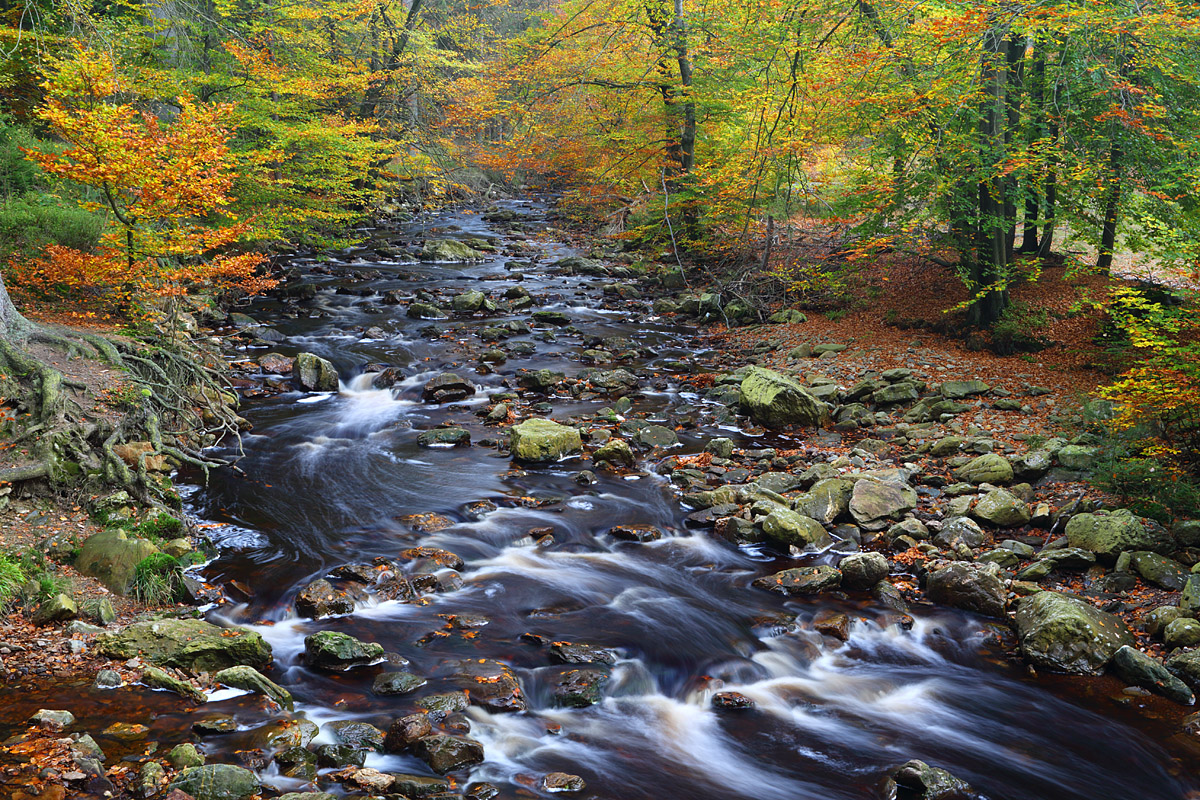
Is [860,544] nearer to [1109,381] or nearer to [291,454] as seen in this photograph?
[1109,381]

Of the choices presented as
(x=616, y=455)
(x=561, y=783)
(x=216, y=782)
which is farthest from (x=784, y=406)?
(x=216, y=782)

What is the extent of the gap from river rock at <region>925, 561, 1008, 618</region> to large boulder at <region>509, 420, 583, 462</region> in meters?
5.07

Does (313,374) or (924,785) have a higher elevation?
(313,374)

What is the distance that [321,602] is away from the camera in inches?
263

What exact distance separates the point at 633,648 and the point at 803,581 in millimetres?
1997

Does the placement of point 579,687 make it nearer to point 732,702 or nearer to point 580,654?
point 580,654

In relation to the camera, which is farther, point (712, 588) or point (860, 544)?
point (860, 544)

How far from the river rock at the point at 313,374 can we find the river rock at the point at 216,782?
929 centimetres

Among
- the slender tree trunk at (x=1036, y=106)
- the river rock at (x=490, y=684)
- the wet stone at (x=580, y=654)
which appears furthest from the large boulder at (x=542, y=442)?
the slender tree trunk at (x=1036, y=106)

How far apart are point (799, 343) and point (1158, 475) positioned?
25.4ft

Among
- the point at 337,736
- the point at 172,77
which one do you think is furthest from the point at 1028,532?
the point at 172,77

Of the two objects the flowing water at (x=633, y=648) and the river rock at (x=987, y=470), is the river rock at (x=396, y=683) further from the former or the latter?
the river rock at (x=987, y=470)

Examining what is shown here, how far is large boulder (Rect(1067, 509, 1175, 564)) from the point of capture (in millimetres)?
6883

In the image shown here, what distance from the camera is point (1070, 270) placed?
10.8 meters
